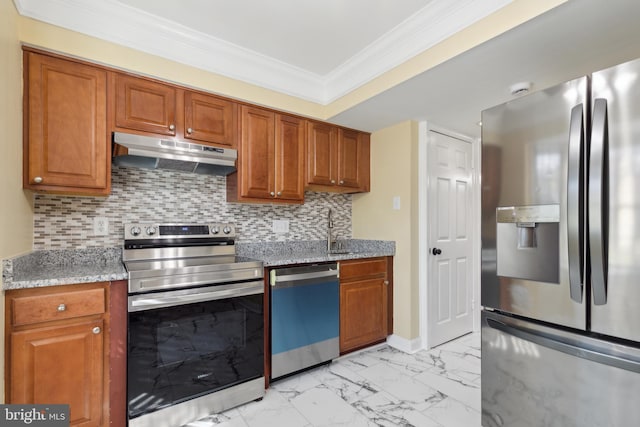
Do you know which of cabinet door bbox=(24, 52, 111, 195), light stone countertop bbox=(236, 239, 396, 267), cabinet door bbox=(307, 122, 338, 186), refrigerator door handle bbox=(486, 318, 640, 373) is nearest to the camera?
refrigerator door handle bbox=(486, 318, 640, 373)

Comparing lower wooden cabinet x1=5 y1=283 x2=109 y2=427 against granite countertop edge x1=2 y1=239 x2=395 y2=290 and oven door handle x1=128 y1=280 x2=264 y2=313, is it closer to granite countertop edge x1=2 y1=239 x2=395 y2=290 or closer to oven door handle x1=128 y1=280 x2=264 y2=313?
granite countertop edge x1=2 y1=239 x2=395 y2=290

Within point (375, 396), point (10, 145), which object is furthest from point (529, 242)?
point (10, 145)

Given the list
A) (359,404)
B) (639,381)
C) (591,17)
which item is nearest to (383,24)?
(591,17)

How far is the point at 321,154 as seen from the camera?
2.93m

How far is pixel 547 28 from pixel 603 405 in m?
1.68

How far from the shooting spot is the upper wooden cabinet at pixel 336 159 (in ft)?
9.45

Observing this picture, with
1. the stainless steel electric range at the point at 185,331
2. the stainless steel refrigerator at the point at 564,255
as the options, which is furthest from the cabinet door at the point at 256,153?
the stainless steel refrigerator at the point at 564,255

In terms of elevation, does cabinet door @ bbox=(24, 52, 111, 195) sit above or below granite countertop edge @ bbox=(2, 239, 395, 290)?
above

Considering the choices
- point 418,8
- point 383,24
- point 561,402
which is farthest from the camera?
point 383,24

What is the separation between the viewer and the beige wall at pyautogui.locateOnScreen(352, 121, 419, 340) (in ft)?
9.52

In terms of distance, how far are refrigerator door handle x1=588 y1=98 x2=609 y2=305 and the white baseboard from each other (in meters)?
1.90

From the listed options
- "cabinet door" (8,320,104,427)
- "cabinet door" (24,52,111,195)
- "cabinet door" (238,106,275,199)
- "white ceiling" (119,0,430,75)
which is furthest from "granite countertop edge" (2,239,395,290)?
"white ceiling" (119,0,430,75)

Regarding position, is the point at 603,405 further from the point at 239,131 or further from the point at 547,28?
the point at 239,131

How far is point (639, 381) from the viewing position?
111 cm
